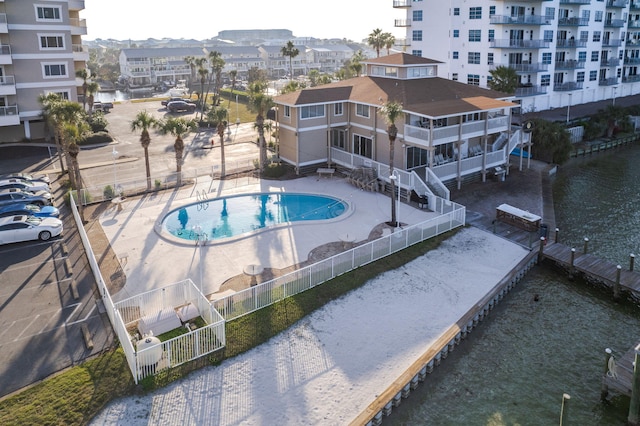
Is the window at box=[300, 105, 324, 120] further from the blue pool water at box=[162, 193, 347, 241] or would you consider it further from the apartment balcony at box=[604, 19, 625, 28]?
the apartment balcony at box=[604, 19, 625, 28]

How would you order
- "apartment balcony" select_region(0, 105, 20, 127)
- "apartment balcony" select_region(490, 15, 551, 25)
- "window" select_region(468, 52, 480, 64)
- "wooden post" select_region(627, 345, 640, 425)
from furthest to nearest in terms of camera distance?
"window" select_region(468, 52, 480, 64), "apartment balcony" select_region(490, 15, 551, 25), "apartment balcony" select_region(0, 105, 20, 127), "wooden post" select_region(627, 345, 640, 425)

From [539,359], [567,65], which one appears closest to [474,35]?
[567,65]

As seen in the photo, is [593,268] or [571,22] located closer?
[593,268]

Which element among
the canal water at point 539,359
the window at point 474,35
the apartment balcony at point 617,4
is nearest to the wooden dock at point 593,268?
the canal water at point 539,359

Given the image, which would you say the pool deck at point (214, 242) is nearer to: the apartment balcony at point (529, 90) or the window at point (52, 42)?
the window at point (52, 42)

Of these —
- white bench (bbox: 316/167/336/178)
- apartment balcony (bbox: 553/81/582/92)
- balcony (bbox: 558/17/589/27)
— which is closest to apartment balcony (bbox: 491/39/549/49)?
balcony (bbox: 558/17/589/27)

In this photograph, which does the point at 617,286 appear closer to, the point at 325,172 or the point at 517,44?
the point at 325,172
